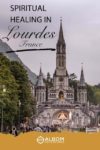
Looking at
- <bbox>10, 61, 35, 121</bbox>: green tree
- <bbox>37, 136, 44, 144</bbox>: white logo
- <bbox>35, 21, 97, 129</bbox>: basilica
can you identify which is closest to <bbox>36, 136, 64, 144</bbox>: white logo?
<bbox>37, 136, 44, 144</bbox>: white logo

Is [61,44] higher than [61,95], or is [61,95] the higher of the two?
[61,44]

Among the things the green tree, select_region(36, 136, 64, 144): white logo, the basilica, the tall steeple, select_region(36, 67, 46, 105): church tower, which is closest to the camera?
select_region(36, 136, 64, 144): white logo

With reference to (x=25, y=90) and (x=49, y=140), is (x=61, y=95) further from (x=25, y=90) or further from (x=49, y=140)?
(x=49, y=140)

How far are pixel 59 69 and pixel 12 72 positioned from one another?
7360 millimetres

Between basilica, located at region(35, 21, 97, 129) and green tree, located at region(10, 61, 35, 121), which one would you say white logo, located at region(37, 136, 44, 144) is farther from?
green tree, located at region(10, 61, 35, 121)

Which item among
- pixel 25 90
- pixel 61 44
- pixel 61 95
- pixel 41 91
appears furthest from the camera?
pixel 25 90

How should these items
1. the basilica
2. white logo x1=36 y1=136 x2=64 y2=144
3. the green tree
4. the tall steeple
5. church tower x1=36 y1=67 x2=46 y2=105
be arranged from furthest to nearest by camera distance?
the green tree
church tower x1=36 y1=67 x2=46 y2=105
the basilica
the tall steeple
white logo x1=36 y1=136 x2=64 y2=144

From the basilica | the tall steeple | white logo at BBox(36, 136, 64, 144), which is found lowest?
white logo at BBox(36, 136, 64, 144)

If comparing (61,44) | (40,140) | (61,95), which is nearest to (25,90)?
(61,95)

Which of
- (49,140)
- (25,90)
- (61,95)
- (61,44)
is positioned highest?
(61,44)

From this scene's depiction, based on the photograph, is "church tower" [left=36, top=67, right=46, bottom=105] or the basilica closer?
the basilica

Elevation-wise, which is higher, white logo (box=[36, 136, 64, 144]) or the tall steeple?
the tall steeple

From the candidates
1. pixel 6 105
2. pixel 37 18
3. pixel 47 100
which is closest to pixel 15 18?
pixel 37 18

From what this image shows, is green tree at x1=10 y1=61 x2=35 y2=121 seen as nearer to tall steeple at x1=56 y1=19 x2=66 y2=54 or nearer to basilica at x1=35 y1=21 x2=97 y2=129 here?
basilica at x1=35 y1=21 x2=97 y2=129
